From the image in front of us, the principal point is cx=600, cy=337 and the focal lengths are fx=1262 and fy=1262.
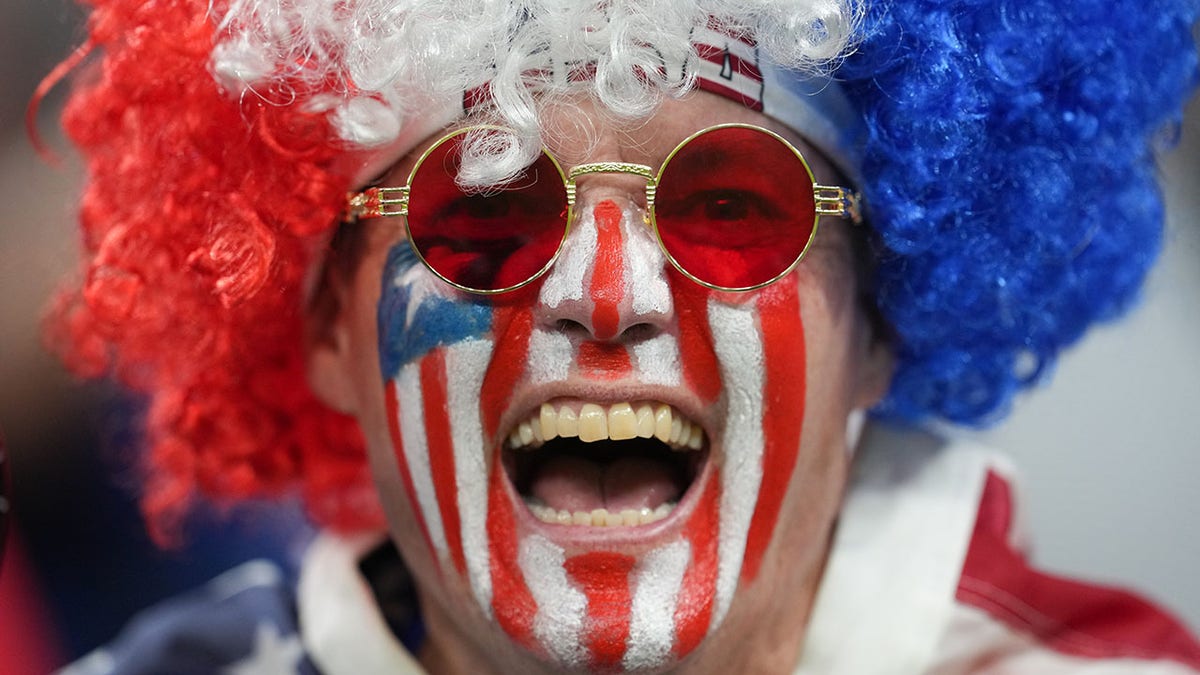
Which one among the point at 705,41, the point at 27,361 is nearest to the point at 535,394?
the point at 705,41

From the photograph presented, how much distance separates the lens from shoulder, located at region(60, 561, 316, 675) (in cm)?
231

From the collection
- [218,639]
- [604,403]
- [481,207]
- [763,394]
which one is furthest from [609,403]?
[218,639]

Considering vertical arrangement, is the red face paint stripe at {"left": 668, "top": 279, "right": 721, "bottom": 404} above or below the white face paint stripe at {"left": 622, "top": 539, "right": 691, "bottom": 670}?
above

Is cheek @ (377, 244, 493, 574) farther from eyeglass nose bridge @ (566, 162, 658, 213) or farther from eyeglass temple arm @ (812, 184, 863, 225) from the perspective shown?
eyeglass temple arm @ (812, 184, 863, 225)

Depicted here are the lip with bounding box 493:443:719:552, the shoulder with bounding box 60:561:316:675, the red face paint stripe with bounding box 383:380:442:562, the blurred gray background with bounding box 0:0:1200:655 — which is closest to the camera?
the lip with bounding box 493:443:719:552

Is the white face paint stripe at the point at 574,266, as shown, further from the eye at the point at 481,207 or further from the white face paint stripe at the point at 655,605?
the white face paint stripe at the point at 655,605

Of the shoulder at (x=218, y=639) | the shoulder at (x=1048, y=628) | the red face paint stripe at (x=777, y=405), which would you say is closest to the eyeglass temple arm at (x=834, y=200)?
the red face paint stripe at (x=777, y=405)

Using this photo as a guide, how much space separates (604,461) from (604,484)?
0.06 metres

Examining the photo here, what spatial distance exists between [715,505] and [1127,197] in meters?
0.85

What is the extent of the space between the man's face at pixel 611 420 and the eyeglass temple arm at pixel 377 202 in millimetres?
42

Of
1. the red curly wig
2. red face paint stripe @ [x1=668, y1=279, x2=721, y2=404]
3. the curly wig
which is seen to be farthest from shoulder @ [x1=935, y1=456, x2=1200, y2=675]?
Answer: the red curly wig

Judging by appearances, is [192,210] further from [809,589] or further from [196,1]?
[809,589]

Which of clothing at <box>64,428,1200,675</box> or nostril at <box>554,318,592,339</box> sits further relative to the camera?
clothing at <box>64,428,1200,675</box>

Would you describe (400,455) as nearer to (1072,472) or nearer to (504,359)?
(504,359)
